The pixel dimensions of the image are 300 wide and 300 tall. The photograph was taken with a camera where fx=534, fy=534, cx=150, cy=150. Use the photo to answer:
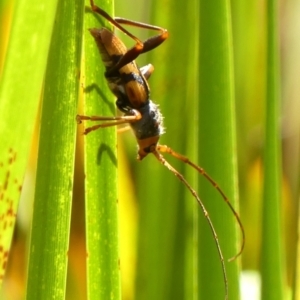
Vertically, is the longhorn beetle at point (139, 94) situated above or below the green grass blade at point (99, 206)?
above

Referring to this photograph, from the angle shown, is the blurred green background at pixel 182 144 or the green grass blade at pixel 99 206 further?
the blurred green background at pixel 182 144

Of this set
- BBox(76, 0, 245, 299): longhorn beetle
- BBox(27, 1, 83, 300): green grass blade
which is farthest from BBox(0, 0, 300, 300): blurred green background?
BBox(27, 1, 83, 300): green grass blade

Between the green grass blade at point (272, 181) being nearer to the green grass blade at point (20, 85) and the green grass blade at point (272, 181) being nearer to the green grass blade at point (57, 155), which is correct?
the green grass blade at point (57, 155)

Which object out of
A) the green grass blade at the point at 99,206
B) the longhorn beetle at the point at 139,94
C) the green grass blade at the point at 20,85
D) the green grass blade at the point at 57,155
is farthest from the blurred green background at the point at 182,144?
the green grass blade at the point at 20,85

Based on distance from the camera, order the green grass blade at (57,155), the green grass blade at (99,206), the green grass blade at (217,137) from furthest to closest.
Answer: the green grass blade at (217,137), the green grass blade at (99,206), the green grass blade at (57,155)

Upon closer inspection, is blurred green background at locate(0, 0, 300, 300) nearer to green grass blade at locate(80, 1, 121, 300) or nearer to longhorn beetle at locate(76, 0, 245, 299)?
longhorn beetle at locate(76, 0, 245, 299)

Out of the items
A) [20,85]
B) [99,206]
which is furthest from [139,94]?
[20,85]
